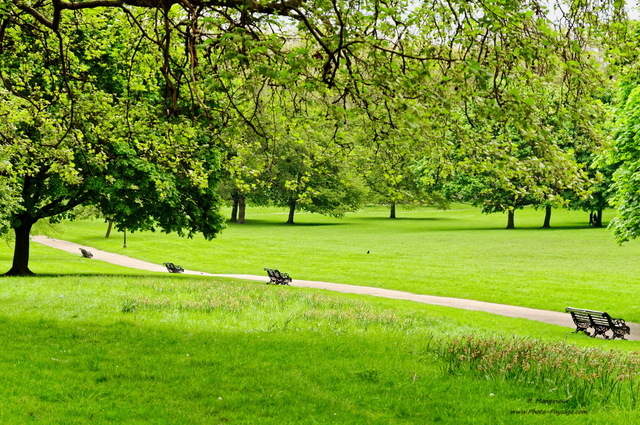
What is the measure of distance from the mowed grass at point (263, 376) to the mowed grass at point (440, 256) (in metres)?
A: 17.1

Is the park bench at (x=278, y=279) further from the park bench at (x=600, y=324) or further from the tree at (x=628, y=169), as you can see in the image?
the tree at (x=628, y=169)

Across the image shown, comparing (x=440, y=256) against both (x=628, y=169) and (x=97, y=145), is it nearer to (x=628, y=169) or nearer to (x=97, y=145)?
(x=628, y=169)

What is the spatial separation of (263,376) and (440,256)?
39.6 m

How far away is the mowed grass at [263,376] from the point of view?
6.82 metres

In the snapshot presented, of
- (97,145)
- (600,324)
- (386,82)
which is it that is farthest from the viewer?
(600,324)

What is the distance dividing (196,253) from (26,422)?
44705 mm

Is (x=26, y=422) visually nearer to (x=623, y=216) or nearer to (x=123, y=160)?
(x=123, y=160)

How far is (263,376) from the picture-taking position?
8.31m

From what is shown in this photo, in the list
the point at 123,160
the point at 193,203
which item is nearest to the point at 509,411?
the point at 123,160

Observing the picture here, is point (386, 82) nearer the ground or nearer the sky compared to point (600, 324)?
nearer the sky

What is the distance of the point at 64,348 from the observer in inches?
383

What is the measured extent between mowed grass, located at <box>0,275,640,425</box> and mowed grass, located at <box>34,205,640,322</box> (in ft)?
56.1

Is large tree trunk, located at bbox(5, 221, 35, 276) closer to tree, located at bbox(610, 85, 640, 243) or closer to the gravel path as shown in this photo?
the gravel path

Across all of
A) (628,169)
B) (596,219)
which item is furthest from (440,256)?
(596,219)
